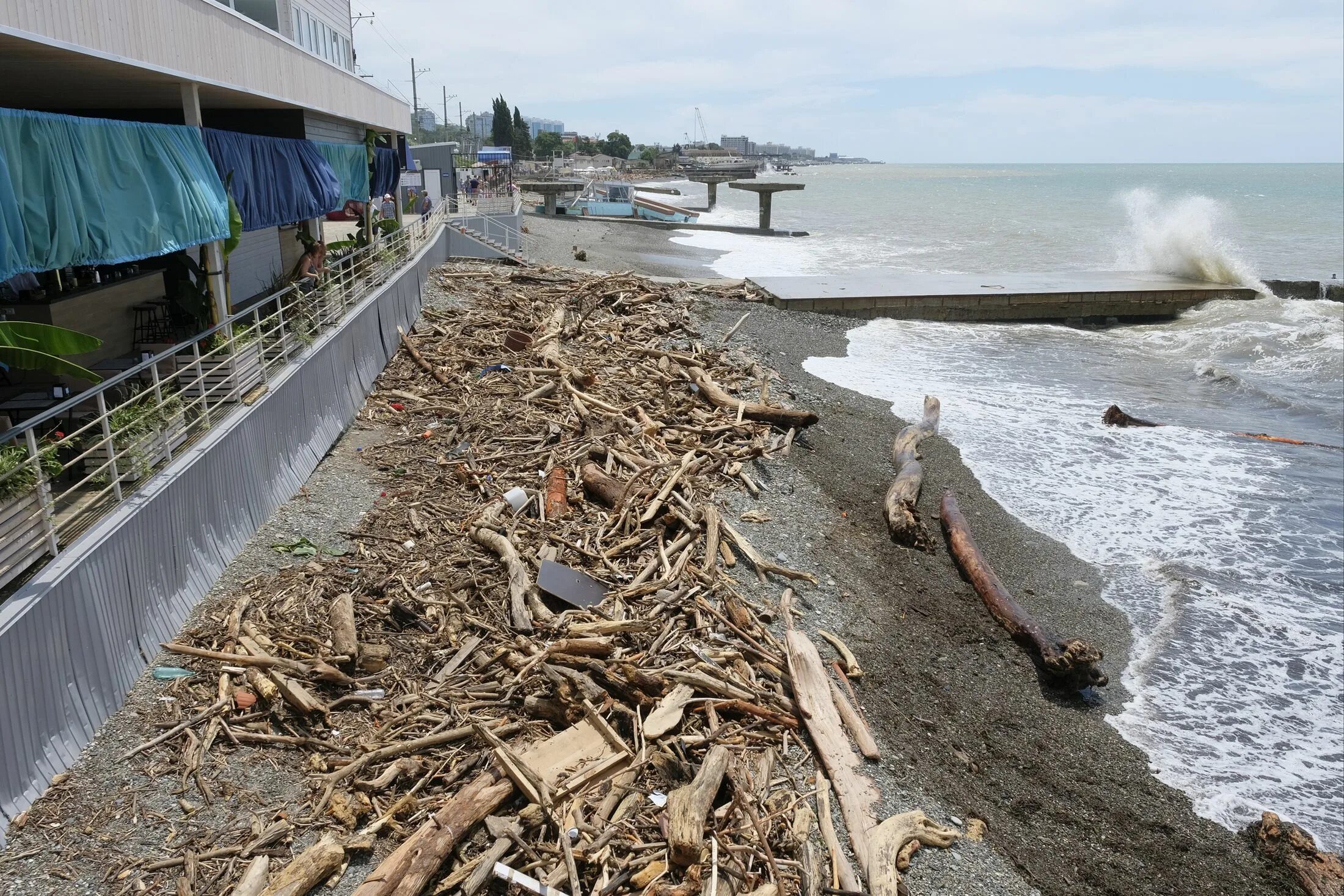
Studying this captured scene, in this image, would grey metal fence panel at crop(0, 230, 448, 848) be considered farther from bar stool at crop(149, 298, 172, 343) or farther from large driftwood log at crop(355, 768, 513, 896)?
bar stool at crop(149, 298, 172, 343)

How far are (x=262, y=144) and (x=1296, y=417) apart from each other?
2388 centimetres

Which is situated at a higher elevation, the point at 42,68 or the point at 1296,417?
the point at 42,68

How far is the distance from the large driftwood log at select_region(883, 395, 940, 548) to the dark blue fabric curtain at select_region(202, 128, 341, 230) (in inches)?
434

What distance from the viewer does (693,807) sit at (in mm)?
6543

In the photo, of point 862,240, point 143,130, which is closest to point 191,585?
point 143,130

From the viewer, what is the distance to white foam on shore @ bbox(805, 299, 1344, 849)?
9.53 m

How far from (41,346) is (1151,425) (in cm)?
2054

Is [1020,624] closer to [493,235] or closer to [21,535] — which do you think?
[21,535]

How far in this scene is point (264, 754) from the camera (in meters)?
6.92

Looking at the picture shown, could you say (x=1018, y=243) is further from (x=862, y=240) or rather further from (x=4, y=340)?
(x=4, y=340)

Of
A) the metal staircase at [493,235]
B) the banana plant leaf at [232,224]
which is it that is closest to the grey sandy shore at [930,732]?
the banana plant leaf at [232,224]

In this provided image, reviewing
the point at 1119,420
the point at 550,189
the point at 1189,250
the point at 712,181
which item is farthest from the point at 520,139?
the point at 1119,420

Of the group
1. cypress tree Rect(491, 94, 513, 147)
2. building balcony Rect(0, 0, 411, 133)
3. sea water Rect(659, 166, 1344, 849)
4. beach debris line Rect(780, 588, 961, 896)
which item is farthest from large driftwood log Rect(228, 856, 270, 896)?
cypress tree Rect(491, 94, 513, 147)

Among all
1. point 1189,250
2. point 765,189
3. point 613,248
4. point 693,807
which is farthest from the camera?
point 765,189
